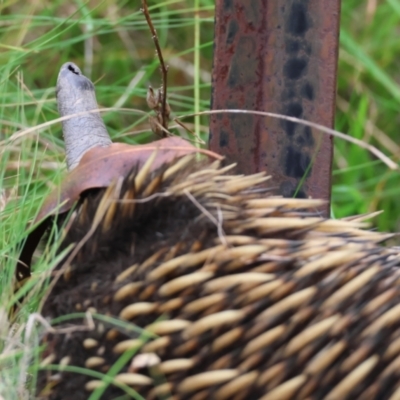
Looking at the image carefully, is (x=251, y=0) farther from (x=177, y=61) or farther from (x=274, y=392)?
(x=177, y=61)

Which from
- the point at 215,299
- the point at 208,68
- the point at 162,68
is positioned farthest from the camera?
the point at 208,68

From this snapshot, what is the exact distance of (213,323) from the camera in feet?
2.83

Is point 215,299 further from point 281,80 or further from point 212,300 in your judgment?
point 281,80

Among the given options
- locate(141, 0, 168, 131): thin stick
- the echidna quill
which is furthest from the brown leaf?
locate(141, 0, 168, 131): thin stick

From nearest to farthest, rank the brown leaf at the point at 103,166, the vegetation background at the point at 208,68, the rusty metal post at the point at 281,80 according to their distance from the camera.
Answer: the brown leaf at the point at 103,166 → the rusty metal post at the point at 281,80 → the vegetation background at the point at 208,68

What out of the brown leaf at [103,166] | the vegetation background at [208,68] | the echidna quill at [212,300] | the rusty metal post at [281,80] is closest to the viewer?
the echidna quill at [212,300]

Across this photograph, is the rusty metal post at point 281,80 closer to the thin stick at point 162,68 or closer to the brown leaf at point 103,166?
the thin stick at point 162,68

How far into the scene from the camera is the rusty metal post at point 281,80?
3.70 feet

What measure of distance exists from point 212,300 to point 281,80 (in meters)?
0.37

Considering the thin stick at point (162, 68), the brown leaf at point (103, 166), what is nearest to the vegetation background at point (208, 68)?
the thin stick at point (162, 68)

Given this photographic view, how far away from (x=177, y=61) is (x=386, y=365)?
1.57 meters

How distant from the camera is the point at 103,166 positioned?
0.97 meters

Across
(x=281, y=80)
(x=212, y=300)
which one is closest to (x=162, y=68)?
(x=281, y=80)

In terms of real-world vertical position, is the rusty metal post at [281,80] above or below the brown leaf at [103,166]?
above
